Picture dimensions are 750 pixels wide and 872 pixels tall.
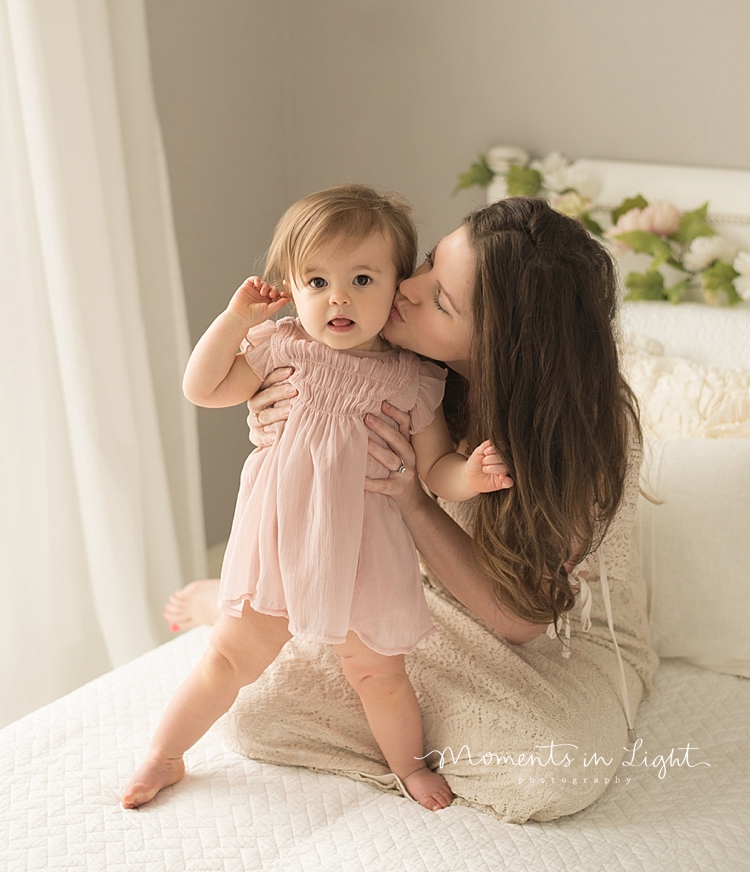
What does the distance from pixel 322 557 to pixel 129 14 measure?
1.45 meters

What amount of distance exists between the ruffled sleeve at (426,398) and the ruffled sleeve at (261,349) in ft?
0.66

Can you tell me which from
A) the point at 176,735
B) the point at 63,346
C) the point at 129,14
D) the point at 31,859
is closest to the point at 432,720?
the point at 176,735

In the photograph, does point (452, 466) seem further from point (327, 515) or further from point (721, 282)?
point (721, 282)

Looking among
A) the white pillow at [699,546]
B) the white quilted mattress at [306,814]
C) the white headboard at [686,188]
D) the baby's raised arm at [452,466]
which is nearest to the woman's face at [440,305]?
the baby's raised arm at [452,466]

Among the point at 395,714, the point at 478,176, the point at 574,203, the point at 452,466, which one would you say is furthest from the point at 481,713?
the point at 478,176

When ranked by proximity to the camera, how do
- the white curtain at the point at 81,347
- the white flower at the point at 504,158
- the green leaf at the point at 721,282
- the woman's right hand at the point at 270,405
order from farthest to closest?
the white flower at the point at 504,158
the green leaf at the point at 721,282
the white curtain at the point at 81,347
the woman's right hand at the point at 270,405

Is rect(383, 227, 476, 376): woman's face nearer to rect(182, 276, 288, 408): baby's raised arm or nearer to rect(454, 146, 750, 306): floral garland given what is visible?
rect(182, 276, 288, 408): baby's raised arm

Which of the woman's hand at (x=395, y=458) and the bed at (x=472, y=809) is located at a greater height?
the woman's hand at (x=395, y=458)

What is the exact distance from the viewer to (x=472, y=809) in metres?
1.27

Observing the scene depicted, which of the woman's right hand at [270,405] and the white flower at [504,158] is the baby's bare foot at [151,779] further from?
the white flower at [504,158]

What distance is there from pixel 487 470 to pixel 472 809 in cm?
49

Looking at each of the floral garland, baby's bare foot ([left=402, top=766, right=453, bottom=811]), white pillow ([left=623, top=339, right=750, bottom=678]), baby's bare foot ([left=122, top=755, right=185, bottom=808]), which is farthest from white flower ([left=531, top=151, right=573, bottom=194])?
baby's bare foot ([left=122, top=755, right=185, bottom=808])

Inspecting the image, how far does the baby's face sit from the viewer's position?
1117mm

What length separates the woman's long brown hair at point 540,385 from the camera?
116 centimetres
